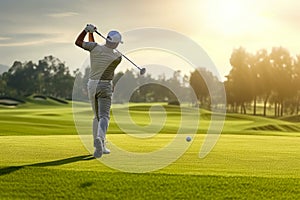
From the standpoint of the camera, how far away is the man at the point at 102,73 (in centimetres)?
1041

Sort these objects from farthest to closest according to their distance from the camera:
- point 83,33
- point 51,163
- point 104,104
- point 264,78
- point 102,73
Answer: point 264,78, point 104,104, point 102,73, point 83,33, point 51,163

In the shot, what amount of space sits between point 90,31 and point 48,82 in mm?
121854

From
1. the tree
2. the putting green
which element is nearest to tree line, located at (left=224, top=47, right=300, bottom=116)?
the tree

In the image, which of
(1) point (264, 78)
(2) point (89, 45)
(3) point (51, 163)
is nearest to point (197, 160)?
(3) point (51, 163)

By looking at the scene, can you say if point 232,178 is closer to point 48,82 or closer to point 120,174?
point 120,174

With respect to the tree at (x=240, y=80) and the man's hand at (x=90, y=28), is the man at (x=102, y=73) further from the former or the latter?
the tree at (x=240, y=80)

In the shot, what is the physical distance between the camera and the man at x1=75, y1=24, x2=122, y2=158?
1041cm

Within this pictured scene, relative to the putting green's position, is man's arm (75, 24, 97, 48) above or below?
above

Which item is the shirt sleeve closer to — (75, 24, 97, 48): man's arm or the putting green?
(75, 24, 97, 48): man's arm

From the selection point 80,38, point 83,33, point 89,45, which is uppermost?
point 83,33

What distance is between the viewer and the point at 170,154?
10.9 m

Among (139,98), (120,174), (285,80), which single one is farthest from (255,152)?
(285,80)

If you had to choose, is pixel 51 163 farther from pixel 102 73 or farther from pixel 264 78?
pixel 264 78

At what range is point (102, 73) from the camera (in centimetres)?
1049
